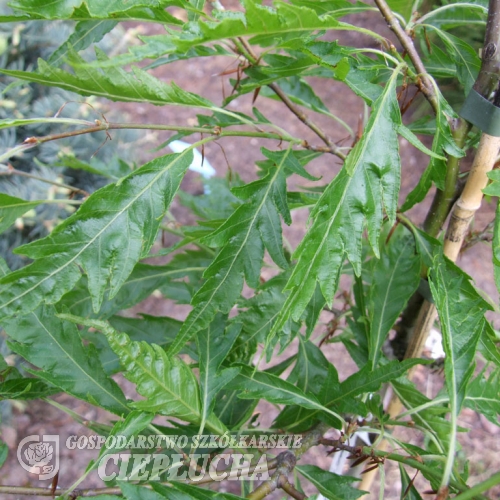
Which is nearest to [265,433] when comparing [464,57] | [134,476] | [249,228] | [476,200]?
[134,476]

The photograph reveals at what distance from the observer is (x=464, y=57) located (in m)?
0.55

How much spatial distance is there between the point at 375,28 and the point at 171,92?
2.94m

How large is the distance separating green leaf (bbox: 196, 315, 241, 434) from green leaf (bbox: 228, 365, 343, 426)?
3 centimetres

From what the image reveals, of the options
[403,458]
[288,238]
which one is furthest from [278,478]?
A: [288,238]

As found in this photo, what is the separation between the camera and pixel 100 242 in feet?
1.43

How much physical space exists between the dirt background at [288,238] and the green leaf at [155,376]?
0.55 metres

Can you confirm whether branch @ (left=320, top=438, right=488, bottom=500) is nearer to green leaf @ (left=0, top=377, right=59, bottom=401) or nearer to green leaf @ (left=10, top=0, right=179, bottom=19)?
green leaf @ (left=0, top=377, right=59, bottom=401)

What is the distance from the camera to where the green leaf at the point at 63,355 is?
1.66 ft

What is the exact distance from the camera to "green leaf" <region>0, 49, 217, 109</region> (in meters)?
0.40

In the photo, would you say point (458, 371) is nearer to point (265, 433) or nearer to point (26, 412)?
point (265, 433)

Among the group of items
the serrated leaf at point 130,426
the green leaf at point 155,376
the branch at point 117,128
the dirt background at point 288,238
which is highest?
the branch at point 117,128

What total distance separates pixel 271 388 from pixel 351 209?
235 mm

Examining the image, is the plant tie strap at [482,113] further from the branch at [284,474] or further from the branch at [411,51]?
the branch at [284,474]

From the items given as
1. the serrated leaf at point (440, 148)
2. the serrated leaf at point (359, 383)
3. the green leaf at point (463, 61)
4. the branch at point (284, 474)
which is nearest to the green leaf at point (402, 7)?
the green leaf at point (463, 61)
